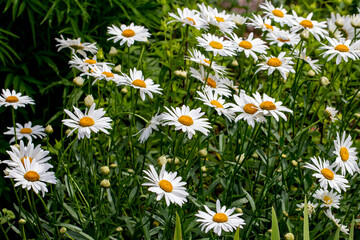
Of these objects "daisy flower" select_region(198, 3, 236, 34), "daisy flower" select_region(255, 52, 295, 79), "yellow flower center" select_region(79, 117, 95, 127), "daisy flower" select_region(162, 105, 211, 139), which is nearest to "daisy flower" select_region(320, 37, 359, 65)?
"daisy flower" select_region(255, 52, 295, 79)

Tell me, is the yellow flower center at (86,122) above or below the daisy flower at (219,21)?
below

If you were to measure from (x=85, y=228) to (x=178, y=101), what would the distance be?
3.55 ft

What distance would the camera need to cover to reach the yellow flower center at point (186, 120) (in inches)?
65.7

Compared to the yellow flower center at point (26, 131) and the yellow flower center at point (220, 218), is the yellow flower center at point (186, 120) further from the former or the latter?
the yellow flower center at point (26, 131)

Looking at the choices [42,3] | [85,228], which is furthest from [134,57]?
[85,228]

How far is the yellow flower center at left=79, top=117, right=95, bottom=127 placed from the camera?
1.60 meters

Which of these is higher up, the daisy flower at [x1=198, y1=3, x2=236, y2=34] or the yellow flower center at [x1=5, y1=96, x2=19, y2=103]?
the daisy flower at [x1=198, y1=3, x2=236, y2=34]

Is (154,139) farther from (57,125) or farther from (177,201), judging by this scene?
(177,201)

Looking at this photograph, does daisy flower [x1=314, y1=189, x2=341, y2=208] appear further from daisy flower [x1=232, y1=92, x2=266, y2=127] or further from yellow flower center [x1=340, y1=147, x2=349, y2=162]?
daisy flower [x1=232, y1=92, x2=266, y2=127]

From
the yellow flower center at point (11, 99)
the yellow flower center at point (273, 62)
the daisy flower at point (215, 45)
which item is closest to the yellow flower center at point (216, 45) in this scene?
the daisy flower at point (215, 45)

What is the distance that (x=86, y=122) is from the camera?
161 cm

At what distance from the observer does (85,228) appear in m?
1.76

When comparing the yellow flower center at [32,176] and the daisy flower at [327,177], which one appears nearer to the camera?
the yellow flower center at [32,176]

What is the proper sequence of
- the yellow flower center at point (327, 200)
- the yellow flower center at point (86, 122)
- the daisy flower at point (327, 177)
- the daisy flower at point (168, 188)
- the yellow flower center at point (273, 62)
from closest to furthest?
the daisy flower at point (168, 188) → the yellow flower center at point (86, 122) → the daisy flower at point (327, 177) → the yellow flower center at point (327, 200) → the yellow flower center at point (273, 62)
